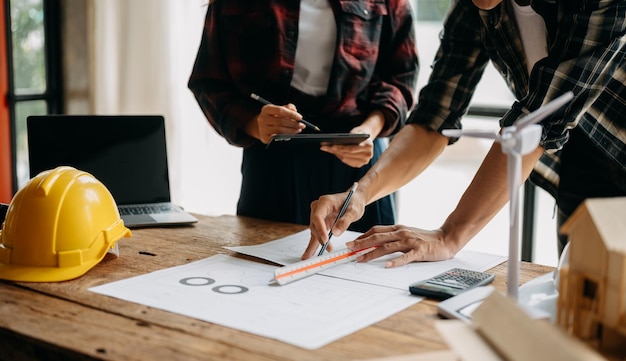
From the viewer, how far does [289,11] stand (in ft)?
6.39

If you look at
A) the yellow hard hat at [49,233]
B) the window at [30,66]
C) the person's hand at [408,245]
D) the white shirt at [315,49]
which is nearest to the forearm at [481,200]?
the person's hand at [408,245]

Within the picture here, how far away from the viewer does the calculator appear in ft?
4.08

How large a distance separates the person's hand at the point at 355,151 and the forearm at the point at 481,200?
35cm

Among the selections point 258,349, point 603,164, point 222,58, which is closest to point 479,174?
point 603,164

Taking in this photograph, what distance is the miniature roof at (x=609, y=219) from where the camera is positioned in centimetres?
93

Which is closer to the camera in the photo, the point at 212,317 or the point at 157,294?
the point at 212,317

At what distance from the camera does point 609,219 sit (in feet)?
3.18

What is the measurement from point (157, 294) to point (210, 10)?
3.23ft

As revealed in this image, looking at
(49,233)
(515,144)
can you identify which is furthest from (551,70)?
(49,233)

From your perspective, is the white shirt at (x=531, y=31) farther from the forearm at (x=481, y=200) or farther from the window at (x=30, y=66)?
the window at (x=30, y=66)

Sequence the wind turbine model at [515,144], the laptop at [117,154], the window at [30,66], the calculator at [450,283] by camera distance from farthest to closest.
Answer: the window at [30,66] < the laptop at [117,154] < the calculator at [450,283] < the wind turbine model at [515,144]

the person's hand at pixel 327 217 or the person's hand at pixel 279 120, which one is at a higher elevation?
the person's hand at pixel 279 120

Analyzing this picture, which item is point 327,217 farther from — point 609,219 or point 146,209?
point 609,219

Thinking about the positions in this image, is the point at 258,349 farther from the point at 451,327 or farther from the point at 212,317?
the point at 451,327
